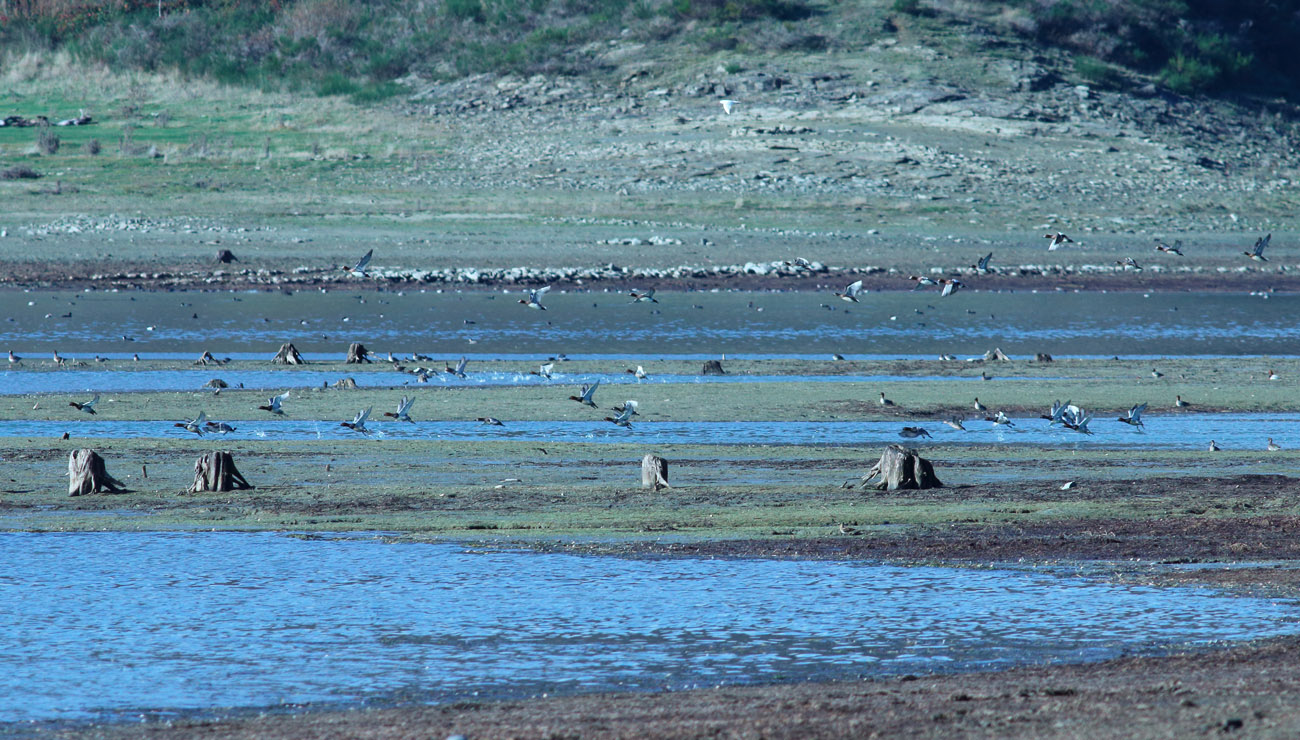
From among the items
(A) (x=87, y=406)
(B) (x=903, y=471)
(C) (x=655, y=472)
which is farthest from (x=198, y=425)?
(B) (x=903, y=471)

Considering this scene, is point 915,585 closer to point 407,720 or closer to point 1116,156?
point 407,720

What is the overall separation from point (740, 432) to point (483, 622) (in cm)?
758

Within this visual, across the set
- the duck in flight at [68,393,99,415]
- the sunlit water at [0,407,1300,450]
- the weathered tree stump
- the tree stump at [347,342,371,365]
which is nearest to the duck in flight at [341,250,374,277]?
the tree stump at [347,342,371,365]

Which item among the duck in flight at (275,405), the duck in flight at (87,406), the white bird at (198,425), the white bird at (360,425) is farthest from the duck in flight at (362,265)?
the white bird at (198,425)

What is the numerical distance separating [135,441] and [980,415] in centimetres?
893

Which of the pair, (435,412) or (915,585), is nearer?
(915,585)

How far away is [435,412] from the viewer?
17.2m

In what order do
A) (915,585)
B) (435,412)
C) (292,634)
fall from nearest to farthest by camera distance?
Answer: (292,634), (915,585), (435,412)

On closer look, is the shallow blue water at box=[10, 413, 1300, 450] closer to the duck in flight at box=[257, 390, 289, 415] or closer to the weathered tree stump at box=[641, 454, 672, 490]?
the duck in flight at box=[257, 390, 289, 415]

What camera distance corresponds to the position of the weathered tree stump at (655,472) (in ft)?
40.7

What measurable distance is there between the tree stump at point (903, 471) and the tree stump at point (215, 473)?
5038 mm

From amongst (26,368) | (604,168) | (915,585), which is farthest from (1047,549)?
(604,168)

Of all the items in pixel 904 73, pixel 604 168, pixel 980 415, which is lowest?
pixel 980 415

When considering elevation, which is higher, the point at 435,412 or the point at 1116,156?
the point at 1116,156
